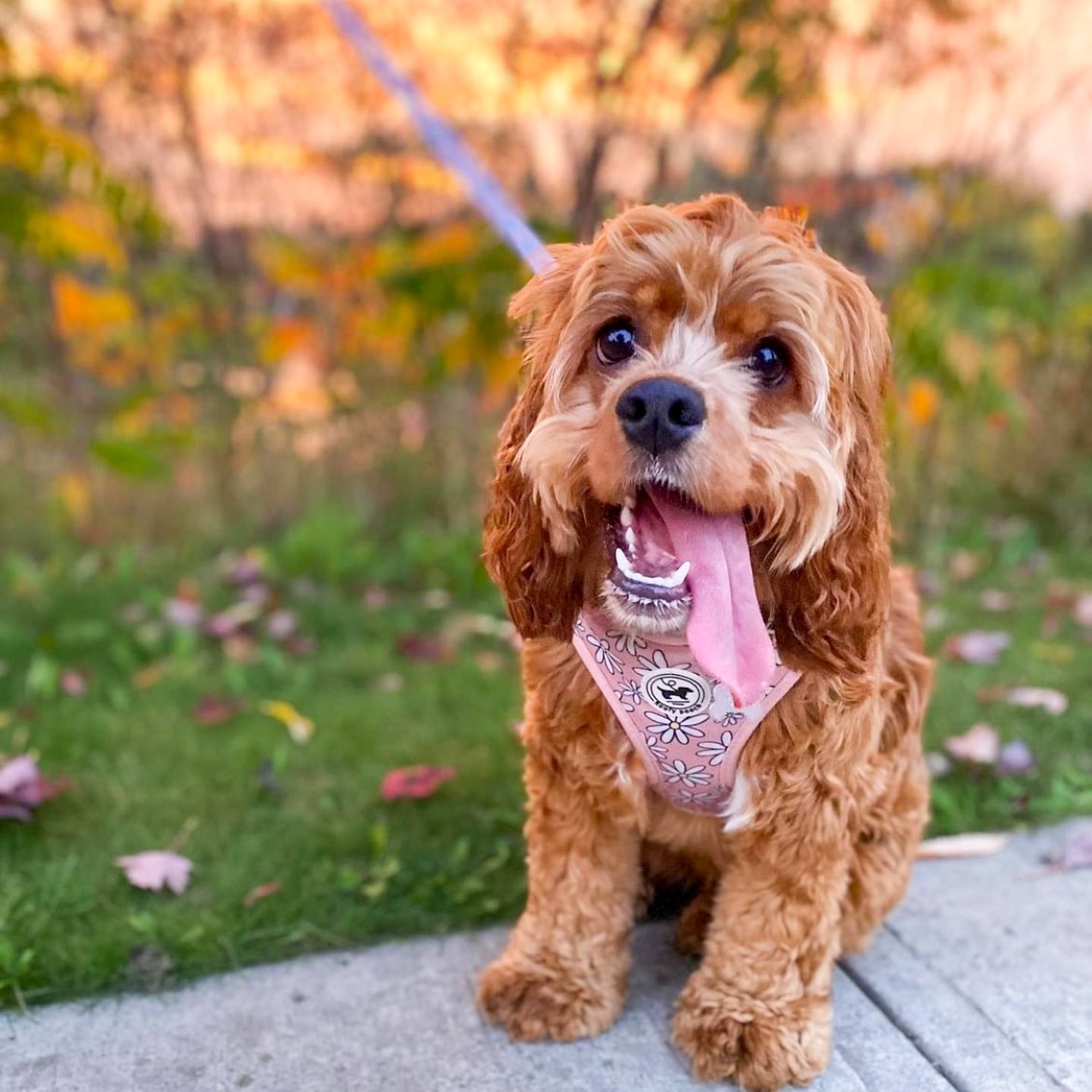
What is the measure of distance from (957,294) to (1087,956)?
312 centimetres

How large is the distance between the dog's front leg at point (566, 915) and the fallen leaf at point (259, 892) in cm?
67

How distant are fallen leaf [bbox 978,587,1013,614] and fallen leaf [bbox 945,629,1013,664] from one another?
0.39 metres

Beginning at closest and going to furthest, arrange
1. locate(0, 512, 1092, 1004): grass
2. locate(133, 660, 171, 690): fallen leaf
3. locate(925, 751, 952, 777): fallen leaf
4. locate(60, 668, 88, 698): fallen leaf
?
locate(0, 512, 1092, 1004): grass
locate(925, 751, 952, 777): fallen leaf
locate(60, 668, 88, 698): fallen leaf
locate(133, 660, 171, 690): fallen leaf

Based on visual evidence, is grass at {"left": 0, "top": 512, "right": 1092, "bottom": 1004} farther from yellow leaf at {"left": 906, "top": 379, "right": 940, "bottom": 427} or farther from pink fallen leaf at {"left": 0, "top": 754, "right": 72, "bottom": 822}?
yellow leaf at {"left": 906, "top": 379, "right": 940, "bottom": 427}

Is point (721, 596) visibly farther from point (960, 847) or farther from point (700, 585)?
point (960, 847)

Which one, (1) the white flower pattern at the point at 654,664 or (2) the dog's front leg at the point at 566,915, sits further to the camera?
(2) the dog's front leg at the point at 566,915

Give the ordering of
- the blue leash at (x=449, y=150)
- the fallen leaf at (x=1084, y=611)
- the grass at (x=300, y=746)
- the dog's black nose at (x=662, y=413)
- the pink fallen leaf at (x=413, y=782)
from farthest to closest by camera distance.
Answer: the fallen leaf at (x=1084, y=611) < the pink fallen leaf at (x=413, y=782) < the grass at (x=300, y=746) < the blue leash at (x=449, y=150) < the dog's black nose at (x=662, y=413)

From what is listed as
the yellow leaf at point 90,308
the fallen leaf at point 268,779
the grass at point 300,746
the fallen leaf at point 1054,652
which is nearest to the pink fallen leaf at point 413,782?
the grass at point 300,746

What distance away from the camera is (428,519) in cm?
608

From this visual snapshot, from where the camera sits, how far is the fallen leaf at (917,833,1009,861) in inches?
122

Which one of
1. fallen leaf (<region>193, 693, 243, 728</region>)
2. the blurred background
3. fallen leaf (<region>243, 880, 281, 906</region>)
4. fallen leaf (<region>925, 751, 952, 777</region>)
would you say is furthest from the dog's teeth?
fallen leaf (<region>193, 693, 243, 728</region>)

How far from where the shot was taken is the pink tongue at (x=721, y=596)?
194cm

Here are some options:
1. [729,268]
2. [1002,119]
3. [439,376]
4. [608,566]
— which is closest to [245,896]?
[608,566]

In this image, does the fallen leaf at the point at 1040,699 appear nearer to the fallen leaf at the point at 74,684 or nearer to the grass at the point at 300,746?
the grass at the point at 300,746
